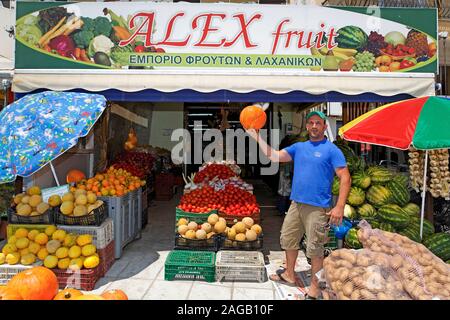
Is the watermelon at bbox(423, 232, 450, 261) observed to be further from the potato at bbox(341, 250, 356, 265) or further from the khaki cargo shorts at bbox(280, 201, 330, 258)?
the potato at bbox(341, 250, 356, 265)

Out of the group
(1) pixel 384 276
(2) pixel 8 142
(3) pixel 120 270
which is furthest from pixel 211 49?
(1) pixel 384 276

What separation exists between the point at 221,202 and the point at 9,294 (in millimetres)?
3412

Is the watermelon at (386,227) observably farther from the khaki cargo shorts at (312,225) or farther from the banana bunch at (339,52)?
the banana bunch at (339,52)

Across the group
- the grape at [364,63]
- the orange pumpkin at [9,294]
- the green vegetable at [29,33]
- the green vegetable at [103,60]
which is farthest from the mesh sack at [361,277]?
the green vegetable at [29,33]

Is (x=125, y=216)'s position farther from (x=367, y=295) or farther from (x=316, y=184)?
(x=367, y=295)

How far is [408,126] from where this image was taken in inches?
153

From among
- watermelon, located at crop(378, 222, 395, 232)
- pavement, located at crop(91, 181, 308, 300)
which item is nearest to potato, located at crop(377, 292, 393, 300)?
pavement, located at crop(91, 181, 308, 300)

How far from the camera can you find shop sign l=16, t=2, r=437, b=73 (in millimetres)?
5906

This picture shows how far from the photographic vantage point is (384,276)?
306 centimetres

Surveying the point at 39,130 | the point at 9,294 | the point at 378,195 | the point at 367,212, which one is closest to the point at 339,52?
the point at 378,195

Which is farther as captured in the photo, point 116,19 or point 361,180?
point 116,19

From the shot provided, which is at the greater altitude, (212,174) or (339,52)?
(339,52)

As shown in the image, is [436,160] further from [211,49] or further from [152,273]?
[152,273]

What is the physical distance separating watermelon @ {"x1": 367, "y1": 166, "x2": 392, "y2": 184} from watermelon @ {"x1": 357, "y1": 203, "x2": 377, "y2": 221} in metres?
0.46
